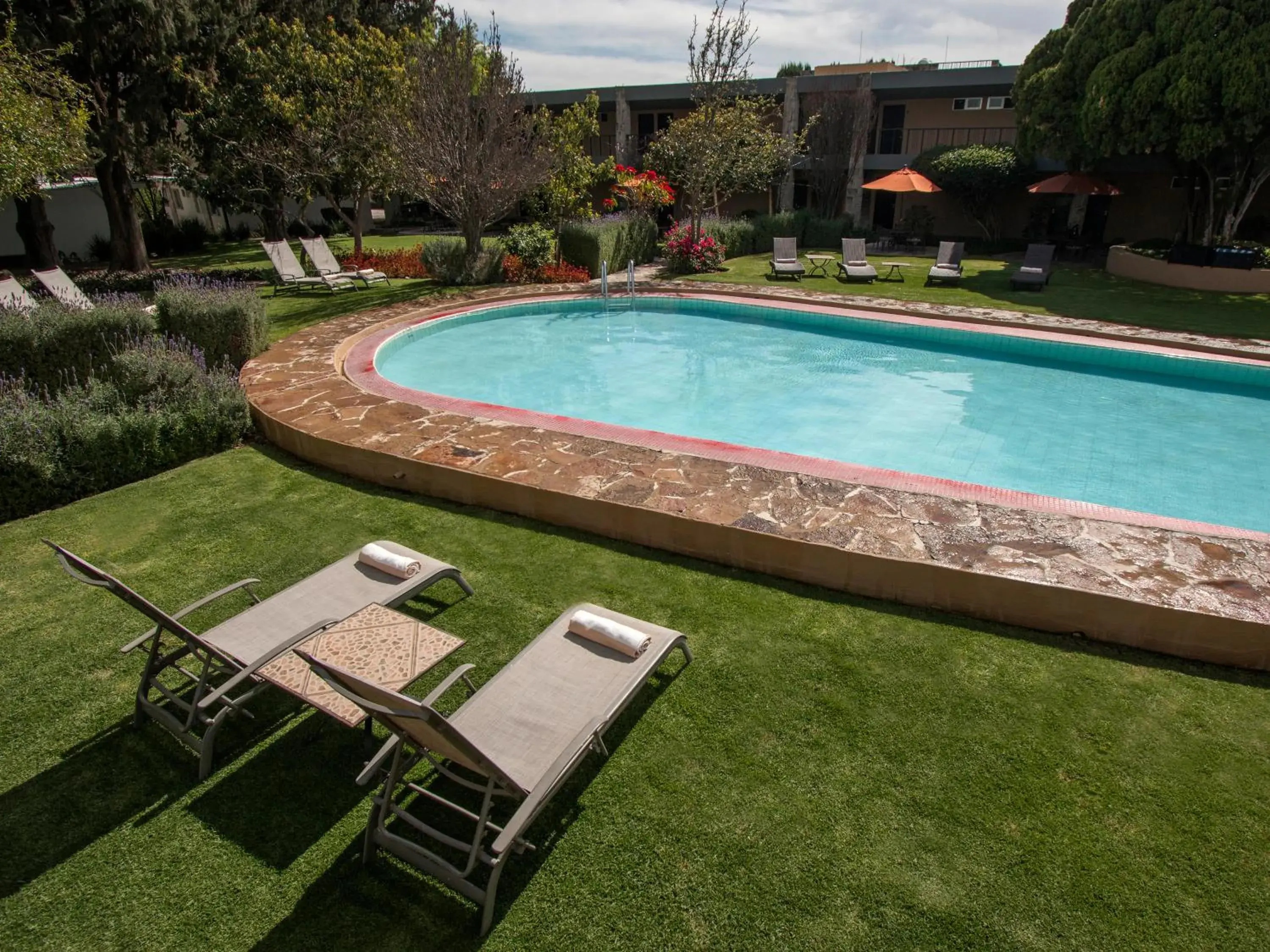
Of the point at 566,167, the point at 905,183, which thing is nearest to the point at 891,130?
the point at 905,183

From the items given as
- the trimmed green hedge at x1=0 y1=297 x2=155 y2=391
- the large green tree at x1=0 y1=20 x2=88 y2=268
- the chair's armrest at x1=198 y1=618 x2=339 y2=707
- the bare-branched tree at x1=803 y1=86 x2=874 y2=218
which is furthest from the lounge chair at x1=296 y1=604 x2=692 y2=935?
the bare-branched tree at x1=803 y1=86 x2=874 y2=218

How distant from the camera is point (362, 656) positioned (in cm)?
388

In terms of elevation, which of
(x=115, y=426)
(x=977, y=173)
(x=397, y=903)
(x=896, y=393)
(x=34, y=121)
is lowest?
(x=397, y=903)

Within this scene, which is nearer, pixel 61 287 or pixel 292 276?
pixel 61 287

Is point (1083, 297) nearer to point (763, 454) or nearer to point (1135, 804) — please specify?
point (763, 454)

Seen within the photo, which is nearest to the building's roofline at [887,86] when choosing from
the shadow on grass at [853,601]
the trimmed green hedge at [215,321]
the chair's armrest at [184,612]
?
the trimmed green hedge at [215,321]

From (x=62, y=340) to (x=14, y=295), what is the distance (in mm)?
4269

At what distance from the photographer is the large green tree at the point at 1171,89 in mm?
15250

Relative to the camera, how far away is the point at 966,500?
6.14m

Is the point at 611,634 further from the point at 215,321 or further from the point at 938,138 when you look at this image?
the point at 938,138

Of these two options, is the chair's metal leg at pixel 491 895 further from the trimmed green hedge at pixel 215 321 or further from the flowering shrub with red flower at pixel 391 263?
the flowering shrub with red flower at pixel 391 263

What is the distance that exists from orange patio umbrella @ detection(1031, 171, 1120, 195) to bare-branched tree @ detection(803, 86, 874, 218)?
7577 mm

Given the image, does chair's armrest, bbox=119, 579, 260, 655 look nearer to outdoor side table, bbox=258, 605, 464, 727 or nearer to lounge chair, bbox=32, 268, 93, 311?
outdoor side table, bbox=258, 605, 464, 727

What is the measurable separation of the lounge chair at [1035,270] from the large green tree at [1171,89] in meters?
3.20
